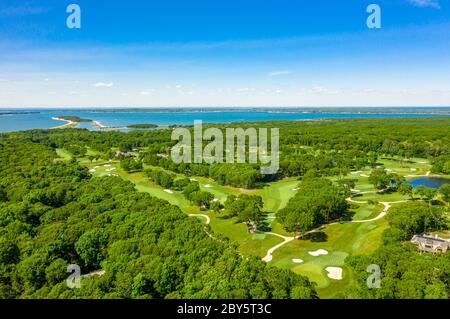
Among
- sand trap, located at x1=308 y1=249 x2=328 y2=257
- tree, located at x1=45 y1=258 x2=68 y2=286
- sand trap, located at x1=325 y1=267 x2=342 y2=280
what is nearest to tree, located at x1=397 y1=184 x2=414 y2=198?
sand trap, located at x1=308 y1=249 x2=328 y2=257

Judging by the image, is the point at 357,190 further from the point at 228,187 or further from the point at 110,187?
the point at 110,187

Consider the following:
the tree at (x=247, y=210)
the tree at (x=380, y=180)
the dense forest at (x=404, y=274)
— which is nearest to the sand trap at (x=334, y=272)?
the dense forest at (x=404, y=274)

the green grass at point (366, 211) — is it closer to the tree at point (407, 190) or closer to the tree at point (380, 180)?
the tree at point (407, 190)

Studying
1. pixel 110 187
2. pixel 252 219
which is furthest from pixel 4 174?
pixel 252 219

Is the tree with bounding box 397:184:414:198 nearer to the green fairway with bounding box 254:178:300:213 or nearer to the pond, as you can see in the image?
the pond

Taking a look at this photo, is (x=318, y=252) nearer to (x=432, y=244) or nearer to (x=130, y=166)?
(x=432, y=244)
